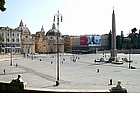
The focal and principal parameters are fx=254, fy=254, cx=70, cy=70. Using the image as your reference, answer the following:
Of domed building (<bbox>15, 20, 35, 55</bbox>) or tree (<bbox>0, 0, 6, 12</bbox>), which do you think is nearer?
tree (<bbox>0, 0, 6, 12</bbox>)

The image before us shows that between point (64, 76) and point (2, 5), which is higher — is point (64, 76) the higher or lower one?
the lower one

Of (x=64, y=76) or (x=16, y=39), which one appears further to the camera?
(x=64, y=76)

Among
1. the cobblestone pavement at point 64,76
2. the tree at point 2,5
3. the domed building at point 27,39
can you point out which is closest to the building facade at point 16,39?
the domed building at point 27,39

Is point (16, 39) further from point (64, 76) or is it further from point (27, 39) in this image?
point (64, 76)

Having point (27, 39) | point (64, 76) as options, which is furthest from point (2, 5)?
point (64, 76)

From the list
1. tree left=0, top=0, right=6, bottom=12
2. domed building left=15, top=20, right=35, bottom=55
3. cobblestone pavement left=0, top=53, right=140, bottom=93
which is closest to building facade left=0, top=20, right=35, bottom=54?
domed building left=15, top=20, right=35, bottom=55

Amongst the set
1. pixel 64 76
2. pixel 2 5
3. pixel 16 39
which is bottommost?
pixel 64 76

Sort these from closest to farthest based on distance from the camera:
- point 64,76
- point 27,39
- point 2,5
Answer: point 2,5
point 27,39
point 64,76

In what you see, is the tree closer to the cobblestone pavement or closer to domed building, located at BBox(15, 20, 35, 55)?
domed building, located at BBox(15, 20, 35, 55)

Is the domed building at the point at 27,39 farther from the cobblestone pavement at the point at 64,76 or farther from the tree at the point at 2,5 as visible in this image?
the cobblestone pavement at the point at 64,76

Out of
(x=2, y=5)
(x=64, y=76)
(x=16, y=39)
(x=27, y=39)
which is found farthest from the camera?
(x=64, y=76)
